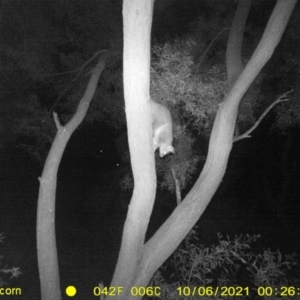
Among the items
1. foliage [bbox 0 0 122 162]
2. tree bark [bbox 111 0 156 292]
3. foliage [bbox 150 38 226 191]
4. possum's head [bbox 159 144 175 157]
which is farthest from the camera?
foliage [bbox 0 0 122 162]

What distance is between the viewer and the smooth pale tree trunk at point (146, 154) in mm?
3271

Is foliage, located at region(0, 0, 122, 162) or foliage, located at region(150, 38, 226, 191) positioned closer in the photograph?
foliage, located at region(150, 38, 226, 191)

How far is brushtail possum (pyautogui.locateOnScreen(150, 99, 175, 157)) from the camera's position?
168 inches

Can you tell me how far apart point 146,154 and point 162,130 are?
876 millimetres

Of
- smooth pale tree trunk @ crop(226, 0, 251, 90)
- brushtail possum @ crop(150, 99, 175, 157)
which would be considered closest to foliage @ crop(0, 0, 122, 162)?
smooth pale tree trunk @ crop(226, 0, 251, 90)

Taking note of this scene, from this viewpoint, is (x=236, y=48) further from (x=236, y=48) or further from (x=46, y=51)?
(x=46, y=51)

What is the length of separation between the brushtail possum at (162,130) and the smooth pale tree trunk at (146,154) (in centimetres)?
47

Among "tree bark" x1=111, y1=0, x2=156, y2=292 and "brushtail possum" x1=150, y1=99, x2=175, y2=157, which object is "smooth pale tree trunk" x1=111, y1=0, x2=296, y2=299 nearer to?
"tree bark" x1=111, y1=0, x2=156, y2=292

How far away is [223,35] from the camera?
720cm

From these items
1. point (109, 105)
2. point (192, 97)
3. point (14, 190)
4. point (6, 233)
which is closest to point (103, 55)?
point (109, 105)

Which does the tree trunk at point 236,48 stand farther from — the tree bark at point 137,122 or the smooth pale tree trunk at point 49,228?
the smooth pale tree trunk at point 49,228

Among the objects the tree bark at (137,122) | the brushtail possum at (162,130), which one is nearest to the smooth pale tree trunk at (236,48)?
the brushtail possum at (162,130)

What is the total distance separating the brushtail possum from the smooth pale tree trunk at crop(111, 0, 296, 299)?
1.54 ft

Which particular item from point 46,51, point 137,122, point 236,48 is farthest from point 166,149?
point 46,51
